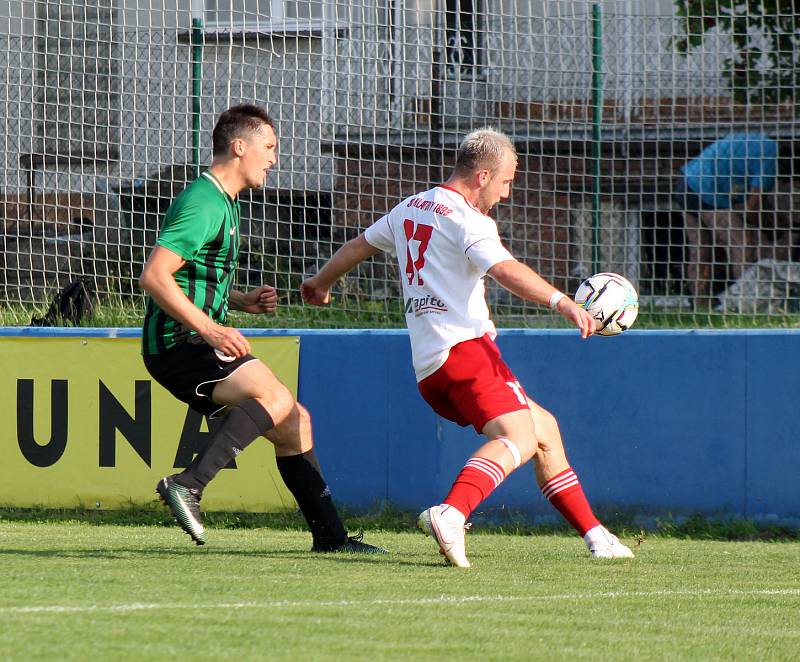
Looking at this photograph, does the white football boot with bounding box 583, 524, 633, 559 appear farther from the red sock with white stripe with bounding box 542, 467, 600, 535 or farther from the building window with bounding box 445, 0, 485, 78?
the building window with bounding box 445, 0, 485, 78

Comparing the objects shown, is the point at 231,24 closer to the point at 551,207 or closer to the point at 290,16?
the point at 290,16

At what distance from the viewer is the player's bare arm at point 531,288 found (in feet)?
18.0

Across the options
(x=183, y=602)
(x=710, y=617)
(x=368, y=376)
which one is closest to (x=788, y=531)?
(x=368, y=376)

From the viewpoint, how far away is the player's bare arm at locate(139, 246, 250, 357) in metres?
5.45

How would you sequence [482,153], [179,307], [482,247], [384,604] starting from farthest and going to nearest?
[482,153] < [482,247] < [179,307] < [384,604]

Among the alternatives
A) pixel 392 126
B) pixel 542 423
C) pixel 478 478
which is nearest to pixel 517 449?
pixel 478 478

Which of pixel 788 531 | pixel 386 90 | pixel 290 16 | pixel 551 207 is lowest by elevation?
pixel 788 531

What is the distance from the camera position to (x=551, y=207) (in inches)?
388

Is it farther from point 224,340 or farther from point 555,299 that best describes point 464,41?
point 224,340

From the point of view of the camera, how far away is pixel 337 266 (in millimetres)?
6480

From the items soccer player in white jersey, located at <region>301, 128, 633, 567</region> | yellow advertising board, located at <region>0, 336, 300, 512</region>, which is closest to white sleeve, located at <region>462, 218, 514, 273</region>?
soccer player in white jersey, located at <region>301, 128, 633, 567</region>

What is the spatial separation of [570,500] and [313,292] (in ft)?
5.36

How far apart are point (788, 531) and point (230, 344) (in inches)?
A: 159

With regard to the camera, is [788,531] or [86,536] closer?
[86,536]
